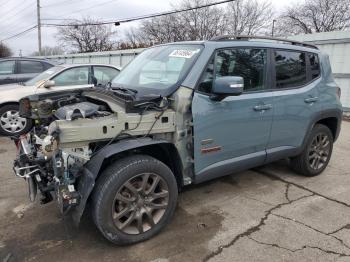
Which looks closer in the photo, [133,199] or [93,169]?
[93,169]

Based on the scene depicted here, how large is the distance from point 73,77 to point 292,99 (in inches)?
202

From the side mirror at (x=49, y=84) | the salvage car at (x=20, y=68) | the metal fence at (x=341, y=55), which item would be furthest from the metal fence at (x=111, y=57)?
the side mirror at (x=49, y=84)

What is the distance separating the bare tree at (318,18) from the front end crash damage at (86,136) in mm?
44675

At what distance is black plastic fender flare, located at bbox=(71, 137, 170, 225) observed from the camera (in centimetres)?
299

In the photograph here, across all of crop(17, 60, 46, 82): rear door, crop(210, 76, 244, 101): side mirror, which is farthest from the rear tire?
crop(17, 60, 46, 82): rear door

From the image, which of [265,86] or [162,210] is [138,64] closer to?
[265,86]

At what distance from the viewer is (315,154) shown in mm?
5176

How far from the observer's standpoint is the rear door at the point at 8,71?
975cm

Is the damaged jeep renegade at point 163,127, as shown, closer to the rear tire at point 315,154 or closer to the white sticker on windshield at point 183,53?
the white sticker on windshield at point 183,53

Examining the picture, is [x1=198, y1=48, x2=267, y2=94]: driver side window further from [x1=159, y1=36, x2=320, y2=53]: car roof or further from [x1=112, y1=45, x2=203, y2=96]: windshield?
[x1=112, y1=45, x2=203, y2=96]: windshield

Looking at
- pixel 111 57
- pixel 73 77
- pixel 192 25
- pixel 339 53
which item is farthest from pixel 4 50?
pixel 339 53

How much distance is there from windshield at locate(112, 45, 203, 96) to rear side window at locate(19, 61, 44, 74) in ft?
20.3

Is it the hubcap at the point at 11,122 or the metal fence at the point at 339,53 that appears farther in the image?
the metal fence at the point at 339,53

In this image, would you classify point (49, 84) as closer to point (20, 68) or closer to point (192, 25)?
point (20, 68)
